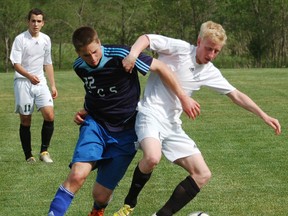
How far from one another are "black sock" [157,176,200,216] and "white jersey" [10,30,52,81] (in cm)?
481

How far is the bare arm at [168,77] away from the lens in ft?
21.5

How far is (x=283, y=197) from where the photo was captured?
842cm

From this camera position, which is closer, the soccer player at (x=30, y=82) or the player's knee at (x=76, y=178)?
the player's knee at (x=76, y=178)

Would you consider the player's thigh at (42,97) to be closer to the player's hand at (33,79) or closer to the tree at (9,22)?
the player's hand at (33,79)

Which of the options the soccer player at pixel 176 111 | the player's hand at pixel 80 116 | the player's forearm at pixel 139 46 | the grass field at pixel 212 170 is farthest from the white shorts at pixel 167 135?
the grass field at pixel 212 170

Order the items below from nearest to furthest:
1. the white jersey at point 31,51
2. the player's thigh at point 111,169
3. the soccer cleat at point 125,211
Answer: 1. the player's thigh at point 111,169
2. the soccer cleat at point 125,211
3. the white jersey at point 31,51

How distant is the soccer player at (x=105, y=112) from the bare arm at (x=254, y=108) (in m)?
0.62

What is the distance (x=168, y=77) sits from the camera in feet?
21.9

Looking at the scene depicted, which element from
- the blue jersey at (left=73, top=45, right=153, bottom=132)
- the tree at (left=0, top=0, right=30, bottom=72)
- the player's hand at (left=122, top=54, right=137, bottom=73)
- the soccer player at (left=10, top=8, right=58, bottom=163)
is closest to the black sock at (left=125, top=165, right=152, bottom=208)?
the blue jersey at (left=73, top=45, right=153, bottom=132)

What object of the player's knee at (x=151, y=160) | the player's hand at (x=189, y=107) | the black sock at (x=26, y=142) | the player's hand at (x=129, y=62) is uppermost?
the player's hand at (x=129, y=62)

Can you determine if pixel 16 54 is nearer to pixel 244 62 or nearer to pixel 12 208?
pixel 12 208

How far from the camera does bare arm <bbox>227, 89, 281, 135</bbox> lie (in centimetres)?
694

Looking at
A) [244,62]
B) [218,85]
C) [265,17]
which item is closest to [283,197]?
[218,85]

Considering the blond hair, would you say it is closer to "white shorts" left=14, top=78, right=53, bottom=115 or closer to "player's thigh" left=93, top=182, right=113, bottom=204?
"player's thigh" left=93, top=182, right=113, bottom=204
